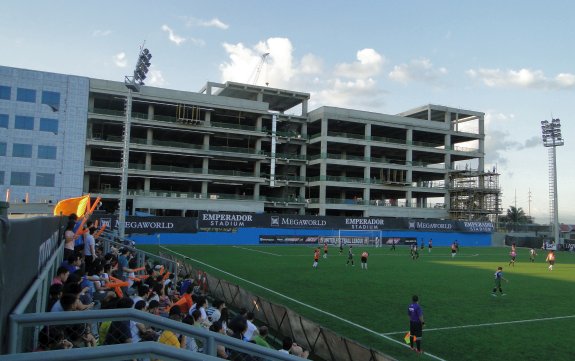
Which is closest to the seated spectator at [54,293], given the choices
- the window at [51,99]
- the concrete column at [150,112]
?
the window at [51,99]

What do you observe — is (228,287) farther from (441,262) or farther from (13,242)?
(441,262)

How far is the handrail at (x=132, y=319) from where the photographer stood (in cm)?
335

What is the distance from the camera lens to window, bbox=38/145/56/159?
58.4 m

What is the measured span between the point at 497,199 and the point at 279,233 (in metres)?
→ 51.9

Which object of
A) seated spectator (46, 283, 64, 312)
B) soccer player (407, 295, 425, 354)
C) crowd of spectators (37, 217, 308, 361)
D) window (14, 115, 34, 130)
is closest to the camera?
crowd of spectators (37, 217, 308, 361)

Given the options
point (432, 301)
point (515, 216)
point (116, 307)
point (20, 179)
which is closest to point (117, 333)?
point (116, 307)

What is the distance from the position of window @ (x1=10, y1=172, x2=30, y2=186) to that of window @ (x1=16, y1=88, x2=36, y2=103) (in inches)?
360

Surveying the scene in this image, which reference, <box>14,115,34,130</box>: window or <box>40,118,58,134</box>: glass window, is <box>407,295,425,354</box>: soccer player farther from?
<box>14,115,34,130</box>: window

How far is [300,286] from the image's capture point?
25.5 meters

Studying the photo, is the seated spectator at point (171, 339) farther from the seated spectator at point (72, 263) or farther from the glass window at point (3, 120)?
the glass window at point (3, 120)

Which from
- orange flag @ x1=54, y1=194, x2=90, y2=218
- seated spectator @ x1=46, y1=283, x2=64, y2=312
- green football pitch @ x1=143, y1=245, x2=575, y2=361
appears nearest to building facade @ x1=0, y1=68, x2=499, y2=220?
green football pitch @ x1=143, y1=245, x2=575, y2=361

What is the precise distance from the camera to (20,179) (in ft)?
186

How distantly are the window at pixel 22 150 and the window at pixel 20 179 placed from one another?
2.25 metres

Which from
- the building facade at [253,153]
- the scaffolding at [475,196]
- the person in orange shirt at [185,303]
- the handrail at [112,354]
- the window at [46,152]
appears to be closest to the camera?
the handrail at [112,354]
